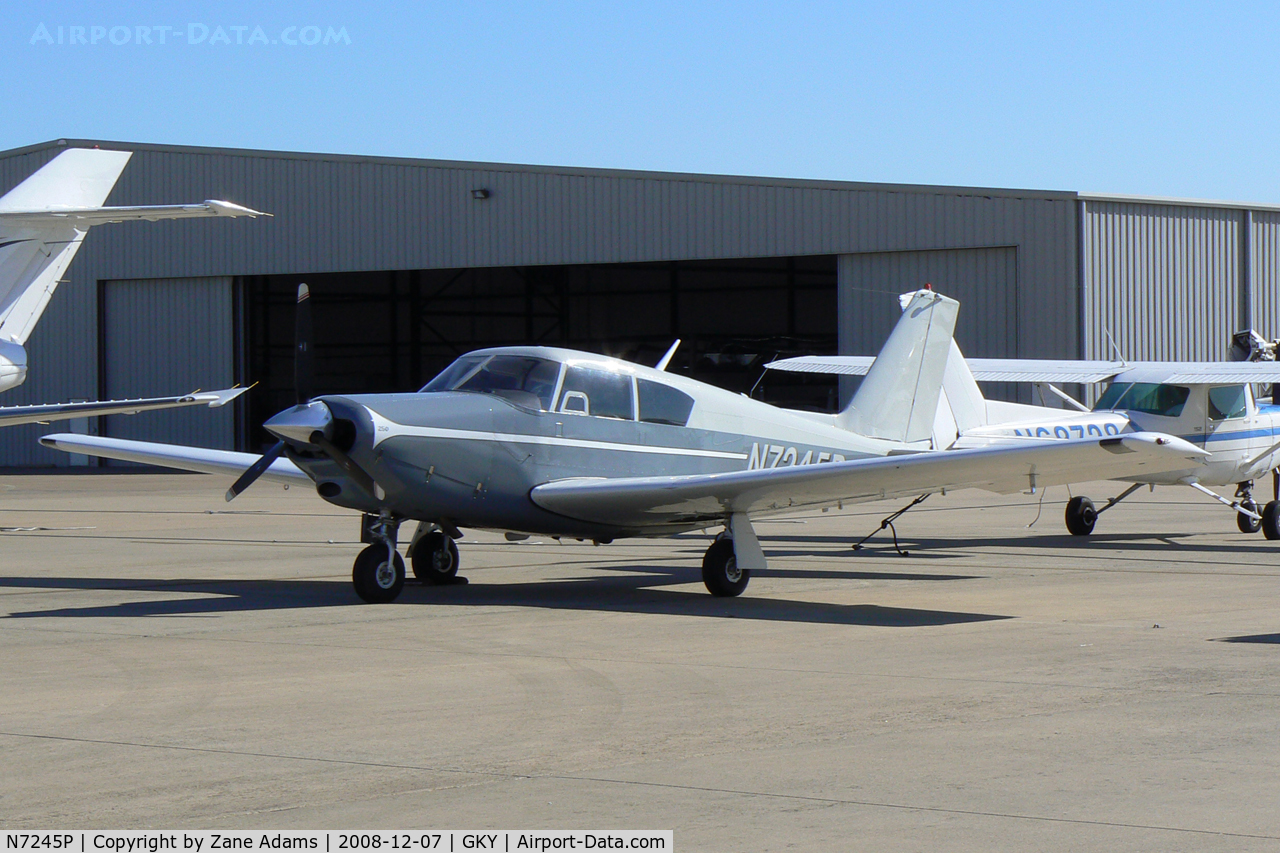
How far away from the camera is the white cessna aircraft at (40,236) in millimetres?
20672

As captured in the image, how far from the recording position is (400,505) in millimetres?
11109

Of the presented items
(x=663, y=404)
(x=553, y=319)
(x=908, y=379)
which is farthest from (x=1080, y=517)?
(x=553, y=319)

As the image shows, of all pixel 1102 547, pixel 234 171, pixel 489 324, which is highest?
pixel 234 171

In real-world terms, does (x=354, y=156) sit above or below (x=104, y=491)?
above

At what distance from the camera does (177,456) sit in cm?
1481

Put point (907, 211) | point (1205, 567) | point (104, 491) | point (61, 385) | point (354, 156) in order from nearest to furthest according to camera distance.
Result: 1. point (1205, 567)
2. point (104, 491)
3. point (907, 211)
4. point (354, 156)
5. point (61, 385)

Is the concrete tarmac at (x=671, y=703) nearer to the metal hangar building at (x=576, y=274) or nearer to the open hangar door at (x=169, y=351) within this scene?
the metal hangar building at (x=576, y=274)

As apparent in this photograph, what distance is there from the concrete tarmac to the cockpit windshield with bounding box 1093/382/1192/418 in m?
4.07

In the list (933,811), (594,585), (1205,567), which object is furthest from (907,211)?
(933,811)

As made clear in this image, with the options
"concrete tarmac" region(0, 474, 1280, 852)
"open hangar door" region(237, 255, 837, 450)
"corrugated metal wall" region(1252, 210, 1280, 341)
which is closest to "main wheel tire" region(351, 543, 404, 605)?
"concrete tarmac" region(0, 474, 1280, 852)

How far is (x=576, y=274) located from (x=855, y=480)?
34.2 m

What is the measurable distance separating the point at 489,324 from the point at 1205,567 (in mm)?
33777

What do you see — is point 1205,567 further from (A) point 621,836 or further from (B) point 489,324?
(B) point 489,324

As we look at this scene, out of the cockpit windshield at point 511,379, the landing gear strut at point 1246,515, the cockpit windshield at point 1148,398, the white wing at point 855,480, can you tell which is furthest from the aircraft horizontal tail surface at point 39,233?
the landing gear strut at point 1246,515
